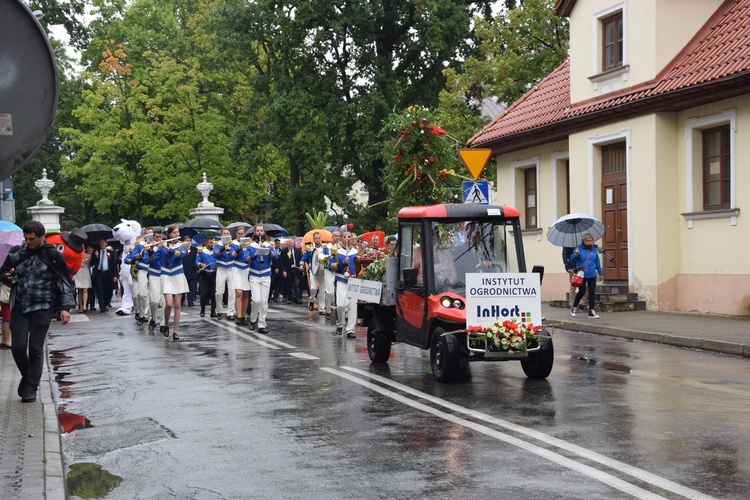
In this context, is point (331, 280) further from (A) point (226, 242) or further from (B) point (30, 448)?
(B) point (30, 448)

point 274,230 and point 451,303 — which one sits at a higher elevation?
point 274,230

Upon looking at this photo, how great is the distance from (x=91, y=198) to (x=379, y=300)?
43.6 m

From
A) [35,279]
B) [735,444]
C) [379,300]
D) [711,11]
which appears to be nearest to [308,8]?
[711,11]

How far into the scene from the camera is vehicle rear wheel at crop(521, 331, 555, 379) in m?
12.3

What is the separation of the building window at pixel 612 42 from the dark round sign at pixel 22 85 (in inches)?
882

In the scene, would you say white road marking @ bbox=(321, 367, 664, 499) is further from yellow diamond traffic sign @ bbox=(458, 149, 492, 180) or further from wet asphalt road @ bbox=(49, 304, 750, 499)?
yellow diamond traffic sign @ bbox=(458, 149, 492, 180)

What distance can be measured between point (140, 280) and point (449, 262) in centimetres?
1110

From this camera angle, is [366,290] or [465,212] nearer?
[465,212]

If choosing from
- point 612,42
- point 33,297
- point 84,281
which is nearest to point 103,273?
point 84,281

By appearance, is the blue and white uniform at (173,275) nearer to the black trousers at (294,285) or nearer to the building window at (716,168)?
the building window at (716,168)

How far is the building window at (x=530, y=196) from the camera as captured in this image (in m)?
31.7

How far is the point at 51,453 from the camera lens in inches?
319

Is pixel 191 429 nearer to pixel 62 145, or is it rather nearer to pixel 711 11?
pixel 711 11

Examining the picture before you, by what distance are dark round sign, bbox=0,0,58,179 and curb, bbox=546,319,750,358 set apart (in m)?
10.2
